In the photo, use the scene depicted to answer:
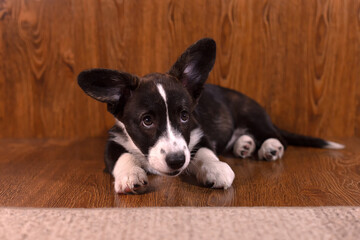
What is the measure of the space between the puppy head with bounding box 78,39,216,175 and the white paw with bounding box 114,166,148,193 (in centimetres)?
9

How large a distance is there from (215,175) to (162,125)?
15.5 inches

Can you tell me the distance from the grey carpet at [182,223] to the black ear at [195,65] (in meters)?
0.83

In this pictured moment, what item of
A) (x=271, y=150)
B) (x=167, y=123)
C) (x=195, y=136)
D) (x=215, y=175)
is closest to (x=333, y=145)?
(x=271, y=150)

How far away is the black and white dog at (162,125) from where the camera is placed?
6.70 ft

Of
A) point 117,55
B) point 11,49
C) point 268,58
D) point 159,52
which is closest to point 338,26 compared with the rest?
point 268,58

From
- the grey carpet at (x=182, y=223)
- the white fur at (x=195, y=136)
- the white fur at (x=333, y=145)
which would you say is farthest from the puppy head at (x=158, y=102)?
the white fur at (x=333, y=145)

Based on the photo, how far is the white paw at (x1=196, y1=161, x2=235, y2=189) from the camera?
2.09 m

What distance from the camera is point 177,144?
6.60 ft

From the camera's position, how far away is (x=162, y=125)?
2.07 m

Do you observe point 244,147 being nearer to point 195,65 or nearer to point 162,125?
point 195,65

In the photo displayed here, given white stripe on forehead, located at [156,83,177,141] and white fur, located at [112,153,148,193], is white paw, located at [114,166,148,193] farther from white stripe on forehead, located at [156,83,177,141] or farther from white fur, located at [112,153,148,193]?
white stripe on forehead, located at [156,83,177,141]

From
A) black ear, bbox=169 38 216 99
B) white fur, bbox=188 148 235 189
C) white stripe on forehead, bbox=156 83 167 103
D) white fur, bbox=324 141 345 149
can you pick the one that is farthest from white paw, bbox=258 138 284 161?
white stripe on forehead, bbox=156 83 167 103

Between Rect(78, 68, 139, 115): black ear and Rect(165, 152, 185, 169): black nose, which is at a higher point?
Rect(78, 68, 139, 115): black ear

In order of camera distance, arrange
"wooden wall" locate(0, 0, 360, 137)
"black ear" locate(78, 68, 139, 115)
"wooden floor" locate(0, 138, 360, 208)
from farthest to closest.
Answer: "wooden wall" locate(0, 0, 360, 137) → "black ear" locate(78, 68, 139, 115) → "wooden floor" locate(0, 138, 360, 208)
